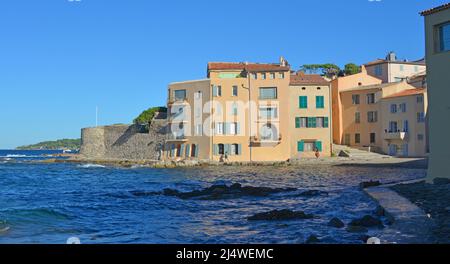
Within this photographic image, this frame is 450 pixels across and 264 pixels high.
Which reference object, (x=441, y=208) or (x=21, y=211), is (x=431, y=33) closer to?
(x=441, y=208)

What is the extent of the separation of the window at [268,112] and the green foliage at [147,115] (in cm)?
1771

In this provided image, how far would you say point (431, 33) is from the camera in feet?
63.4

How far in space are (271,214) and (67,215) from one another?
7224mm

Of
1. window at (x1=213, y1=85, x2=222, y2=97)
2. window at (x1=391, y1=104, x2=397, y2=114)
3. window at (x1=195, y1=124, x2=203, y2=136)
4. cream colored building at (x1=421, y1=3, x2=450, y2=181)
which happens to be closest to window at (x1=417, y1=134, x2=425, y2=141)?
window at (x1=391, y1=104, x2=397, y2=114)

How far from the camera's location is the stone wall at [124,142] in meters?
60.4

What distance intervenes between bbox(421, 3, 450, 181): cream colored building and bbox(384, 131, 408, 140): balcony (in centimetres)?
3240

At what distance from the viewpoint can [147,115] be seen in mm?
65000

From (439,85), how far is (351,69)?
5833cm

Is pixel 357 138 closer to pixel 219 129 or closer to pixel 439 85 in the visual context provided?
pixel 219 129

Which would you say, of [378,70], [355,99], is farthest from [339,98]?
[378,70]

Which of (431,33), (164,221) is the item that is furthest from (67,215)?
(431,33)

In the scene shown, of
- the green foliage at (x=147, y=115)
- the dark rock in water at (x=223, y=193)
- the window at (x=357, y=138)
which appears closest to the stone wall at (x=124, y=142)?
the green foliage at (x=147, y=115)

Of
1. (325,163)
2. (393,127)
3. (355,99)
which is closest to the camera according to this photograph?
(325,163)

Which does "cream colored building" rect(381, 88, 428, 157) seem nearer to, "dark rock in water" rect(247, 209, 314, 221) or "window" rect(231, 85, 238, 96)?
"window" rect(231, 85, 238, 96)
